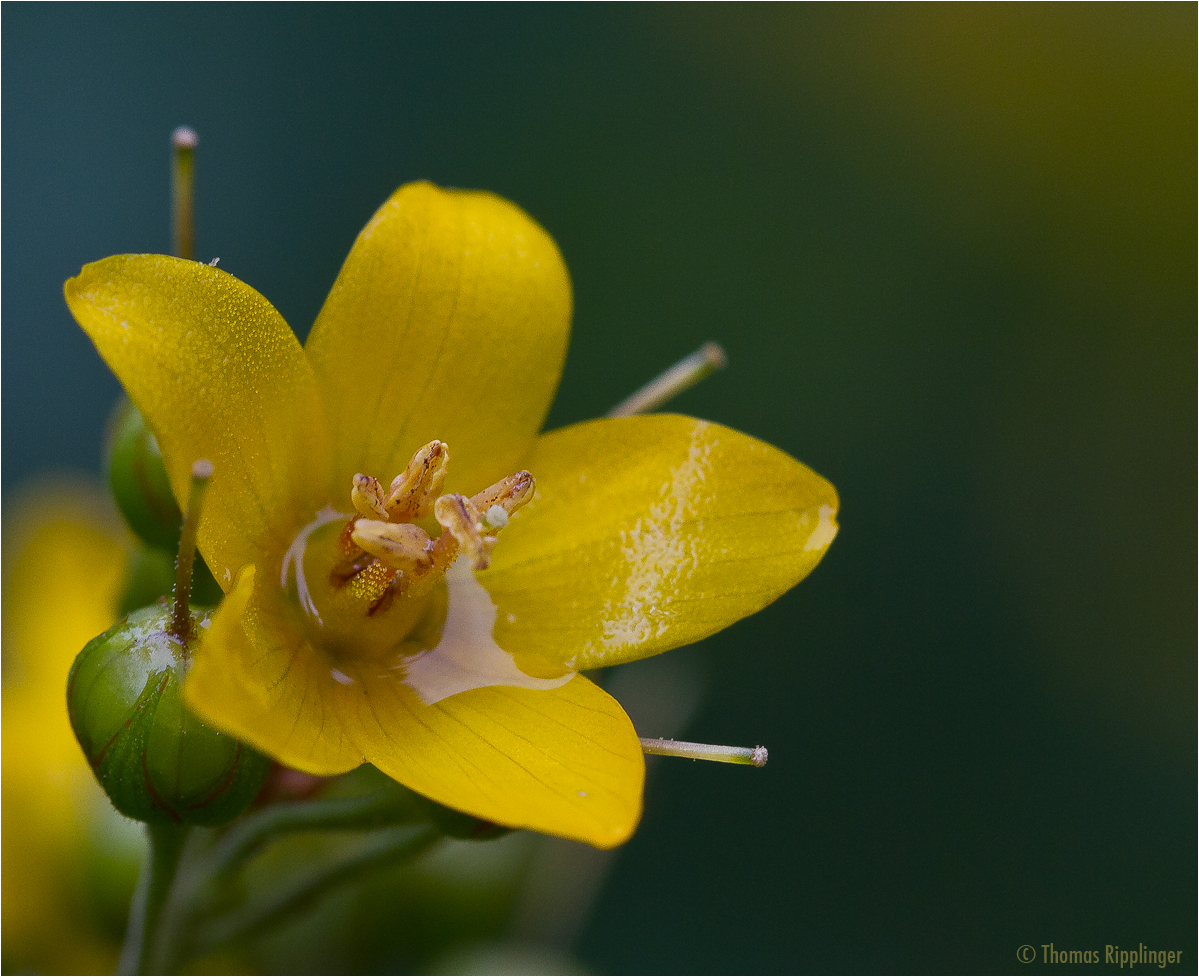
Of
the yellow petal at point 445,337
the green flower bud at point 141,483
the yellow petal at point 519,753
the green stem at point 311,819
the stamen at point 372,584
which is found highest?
the yellow petal at point 445,337

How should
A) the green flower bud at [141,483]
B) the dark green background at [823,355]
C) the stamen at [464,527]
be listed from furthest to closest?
1. the dark green background at [823,355]
2. the green flower bud at [141,483]
3. the stamen at [464,527]

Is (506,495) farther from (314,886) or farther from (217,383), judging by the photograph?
(314,886)

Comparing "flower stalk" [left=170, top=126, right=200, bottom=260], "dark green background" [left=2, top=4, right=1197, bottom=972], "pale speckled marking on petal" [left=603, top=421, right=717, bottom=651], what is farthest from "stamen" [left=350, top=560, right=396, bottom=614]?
"dark green background" [left=2, top=4, right=1197, bottom=972]

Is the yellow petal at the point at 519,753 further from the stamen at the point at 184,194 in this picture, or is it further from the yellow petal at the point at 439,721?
the stamen at the point at 184,194

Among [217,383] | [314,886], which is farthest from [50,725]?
[217,383]

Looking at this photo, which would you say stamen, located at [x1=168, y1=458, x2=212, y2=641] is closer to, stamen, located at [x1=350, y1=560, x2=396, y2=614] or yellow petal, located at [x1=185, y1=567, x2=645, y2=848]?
yellow petal, located at [x1=185, y1=567, x2=645, y2=848]

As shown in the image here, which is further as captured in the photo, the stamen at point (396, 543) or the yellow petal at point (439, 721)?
the stamen at point (396, 543)

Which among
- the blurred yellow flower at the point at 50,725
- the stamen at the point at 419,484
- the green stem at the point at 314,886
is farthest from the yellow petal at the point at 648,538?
the blurred yellow flower at the point at 50,725
